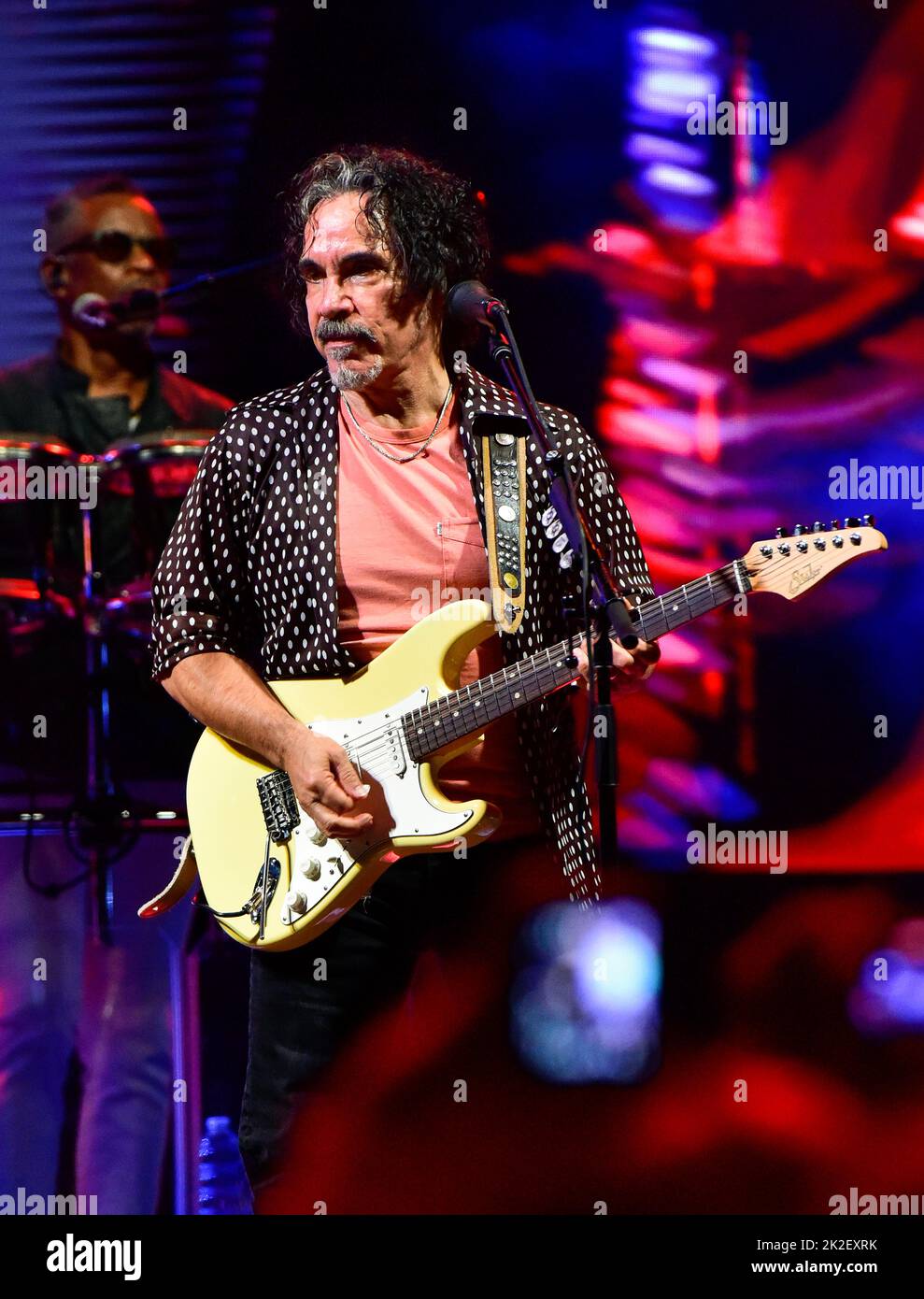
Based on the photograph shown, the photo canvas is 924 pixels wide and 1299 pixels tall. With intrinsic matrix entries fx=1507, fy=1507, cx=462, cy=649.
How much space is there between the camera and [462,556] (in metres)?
2.86

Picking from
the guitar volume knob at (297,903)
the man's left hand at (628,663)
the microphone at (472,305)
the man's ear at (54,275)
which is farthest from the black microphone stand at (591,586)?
the man's ear at (54,275)

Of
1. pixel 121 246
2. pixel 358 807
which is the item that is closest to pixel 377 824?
pixel 358 807

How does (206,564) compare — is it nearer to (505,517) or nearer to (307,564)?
(307,564)

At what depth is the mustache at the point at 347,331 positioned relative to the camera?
291 cm

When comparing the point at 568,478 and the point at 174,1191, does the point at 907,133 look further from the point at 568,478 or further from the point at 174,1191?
the point at 174,1191

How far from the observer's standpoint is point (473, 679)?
2896 millimetres

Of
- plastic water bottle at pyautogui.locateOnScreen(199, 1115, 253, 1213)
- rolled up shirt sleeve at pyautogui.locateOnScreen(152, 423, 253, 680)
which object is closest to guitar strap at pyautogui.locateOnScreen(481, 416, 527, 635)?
rolled up shirt sleeve at pyautogui.locateOnScreen(152, 423, 253, 680)

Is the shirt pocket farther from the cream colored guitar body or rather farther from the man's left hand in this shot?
the man's left hand

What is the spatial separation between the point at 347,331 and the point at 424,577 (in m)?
0.50

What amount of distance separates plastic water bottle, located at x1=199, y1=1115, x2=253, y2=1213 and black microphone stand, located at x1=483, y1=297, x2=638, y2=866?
1.34 m

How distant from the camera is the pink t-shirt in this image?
2.86 m
